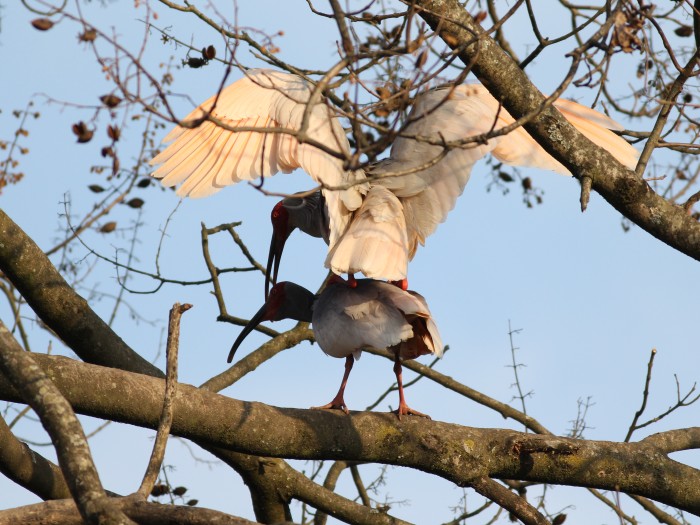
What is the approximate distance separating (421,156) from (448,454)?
167 centimetres

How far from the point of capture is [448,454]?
4062 mm

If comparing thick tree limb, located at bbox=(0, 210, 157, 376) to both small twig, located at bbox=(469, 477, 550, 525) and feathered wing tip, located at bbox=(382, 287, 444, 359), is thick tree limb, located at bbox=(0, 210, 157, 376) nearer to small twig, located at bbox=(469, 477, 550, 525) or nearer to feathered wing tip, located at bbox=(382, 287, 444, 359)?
feathered wing tip, located at bbox=(382, 287, 444, 359)

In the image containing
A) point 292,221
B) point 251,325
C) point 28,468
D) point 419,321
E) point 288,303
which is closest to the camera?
point 28,468

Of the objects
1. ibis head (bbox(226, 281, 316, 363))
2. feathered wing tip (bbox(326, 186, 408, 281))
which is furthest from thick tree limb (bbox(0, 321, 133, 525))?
ibis head (bbox(226, 281, 316, 363))

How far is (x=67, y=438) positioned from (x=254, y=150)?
2875 millimetres

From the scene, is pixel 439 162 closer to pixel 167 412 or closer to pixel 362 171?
pixel 362 171

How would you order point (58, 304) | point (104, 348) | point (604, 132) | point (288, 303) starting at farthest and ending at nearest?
1. point (288, 303)
2. point (604, 132)
3. point (104, 348)
4. point (58, 304)

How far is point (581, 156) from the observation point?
3.81 m

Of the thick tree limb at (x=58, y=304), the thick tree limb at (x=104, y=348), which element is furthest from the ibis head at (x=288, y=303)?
the thick tree limb at (x=58, y=304)

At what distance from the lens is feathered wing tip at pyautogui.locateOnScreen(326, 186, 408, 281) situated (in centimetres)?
445

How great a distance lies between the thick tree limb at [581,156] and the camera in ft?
12.2

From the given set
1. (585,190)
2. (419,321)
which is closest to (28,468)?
(419,321)

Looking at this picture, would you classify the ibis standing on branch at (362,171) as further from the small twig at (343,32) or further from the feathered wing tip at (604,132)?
the small twig at (343,32)

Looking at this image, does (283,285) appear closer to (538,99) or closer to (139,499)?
(538,99)
